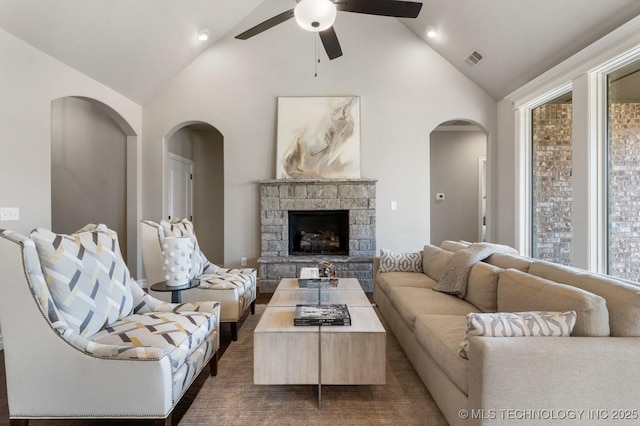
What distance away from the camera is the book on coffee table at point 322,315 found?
1933mm

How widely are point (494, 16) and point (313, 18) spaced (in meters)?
2.23

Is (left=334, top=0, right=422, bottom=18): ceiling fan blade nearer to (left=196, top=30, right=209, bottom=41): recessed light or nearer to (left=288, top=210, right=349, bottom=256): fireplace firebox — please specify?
(left=196, top=30, right=209, bottom=41): recessed light

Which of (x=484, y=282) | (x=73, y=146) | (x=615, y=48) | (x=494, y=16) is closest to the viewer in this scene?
(x=484, y=282)

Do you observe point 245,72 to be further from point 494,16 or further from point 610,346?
point 610,346

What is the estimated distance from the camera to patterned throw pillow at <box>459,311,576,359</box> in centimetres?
144

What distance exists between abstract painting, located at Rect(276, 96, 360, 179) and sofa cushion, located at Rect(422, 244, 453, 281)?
1.56 metres

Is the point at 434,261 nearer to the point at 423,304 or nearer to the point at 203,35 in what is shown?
the point at 423,304

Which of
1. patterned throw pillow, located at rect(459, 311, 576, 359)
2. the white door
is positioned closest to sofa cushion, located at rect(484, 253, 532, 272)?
patterned throw pillow, located at rect(459, 311, 576, 359)

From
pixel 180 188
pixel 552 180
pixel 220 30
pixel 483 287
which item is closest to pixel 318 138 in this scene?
pixel 220 30

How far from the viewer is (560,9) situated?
2.86 m

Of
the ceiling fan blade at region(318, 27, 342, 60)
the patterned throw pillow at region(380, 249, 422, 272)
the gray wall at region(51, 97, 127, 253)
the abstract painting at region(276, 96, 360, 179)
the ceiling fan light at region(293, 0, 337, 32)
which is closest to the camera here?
the ceiling fan light at region(293, 0, 337, 32)

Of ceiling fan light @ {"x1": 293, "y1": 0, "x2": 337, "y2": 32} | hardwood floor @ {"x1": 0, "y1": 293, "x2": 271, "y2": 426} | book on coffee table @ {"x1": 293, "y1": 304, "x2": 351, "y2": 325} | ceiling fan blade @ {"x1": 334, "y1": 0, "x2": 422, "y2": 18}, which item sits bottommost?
hardwood floor @ {"x1": 0, "y1": 293, "x2": 271, "y2": 426}

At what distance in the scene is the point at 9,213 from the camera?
2.73 m

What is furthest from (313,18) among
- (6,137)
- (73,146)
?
(73,146)
